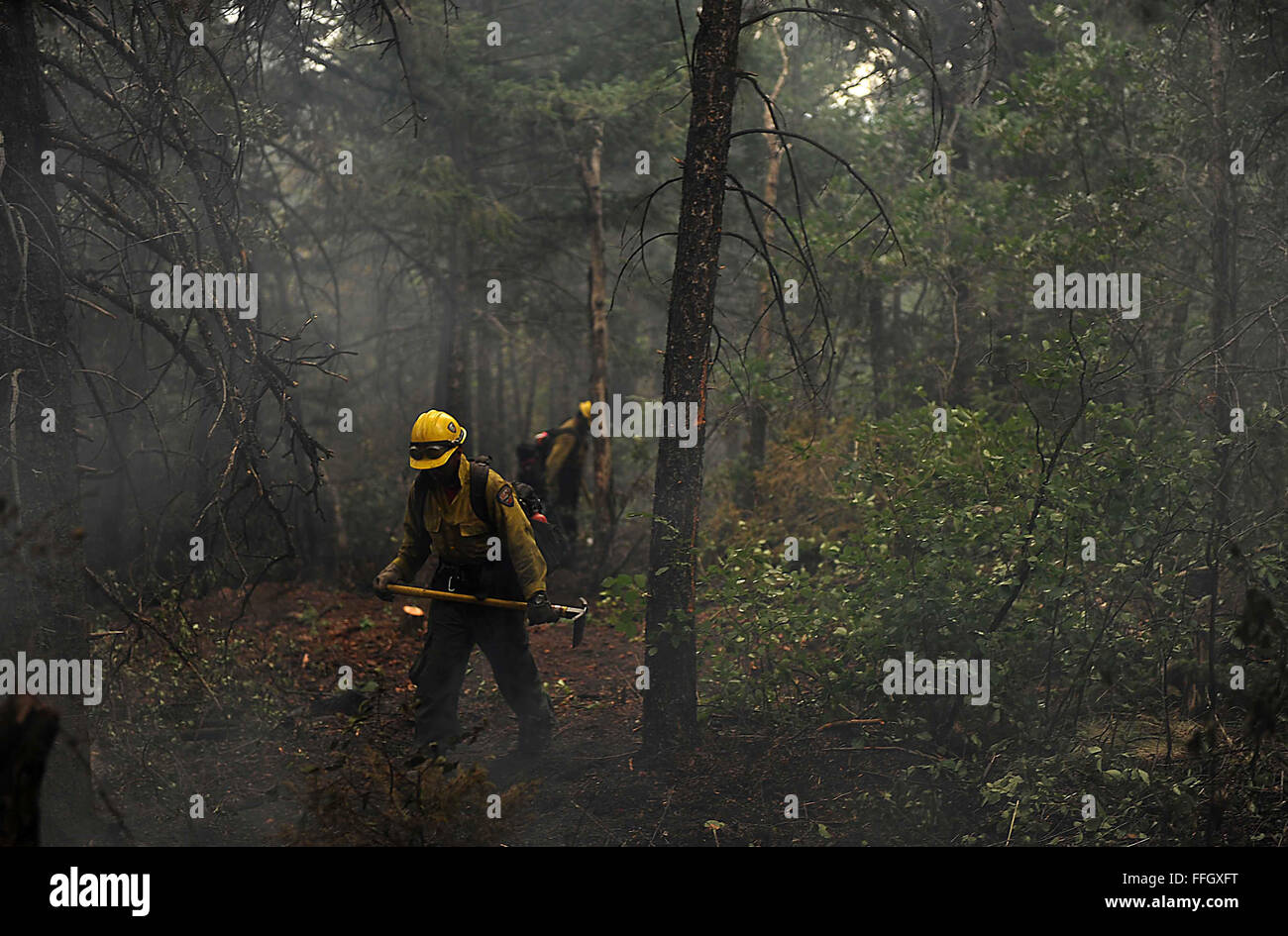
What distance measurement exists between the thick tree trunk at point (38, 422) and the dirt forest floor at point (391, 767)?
40 cm

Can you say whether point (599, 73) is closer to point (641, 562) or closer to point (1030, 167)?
point (1030, 167)

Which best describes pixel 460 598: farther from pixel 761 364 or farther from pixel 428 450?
pixel 761 364

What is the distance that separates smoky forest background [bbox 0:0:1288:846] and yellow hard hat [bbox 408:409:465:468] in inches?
28.5

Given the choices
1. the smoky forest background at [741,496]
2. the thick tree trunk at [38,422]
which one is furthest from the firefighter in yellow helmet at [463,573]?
the thick tree trunk at [38,422]

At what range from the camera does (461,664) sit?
22.5 ft

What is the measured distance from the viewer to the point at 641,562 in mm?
12719

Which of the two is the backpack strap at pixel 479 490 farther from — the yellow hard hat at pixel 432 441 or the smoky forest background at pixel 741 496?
the smoky forest background at pixel 741 496

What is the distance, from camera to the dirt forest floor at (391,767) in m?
5.04

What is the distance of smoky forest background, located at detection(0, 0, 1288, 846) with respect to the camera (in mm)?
5762

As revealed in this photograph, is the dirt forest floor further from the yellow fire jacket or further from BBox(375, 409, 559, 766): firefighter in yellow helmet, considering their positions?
the yellow fire jacket

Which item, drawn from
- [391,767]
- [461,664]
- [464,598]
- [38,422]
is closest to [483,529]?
[464,598]

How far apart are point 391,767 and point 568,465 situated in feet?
26.3

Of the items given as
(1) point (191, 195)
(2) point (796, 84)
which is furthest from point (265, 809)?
(2) point (796, 84)

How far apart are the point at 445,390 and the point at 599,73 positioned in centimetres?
506
